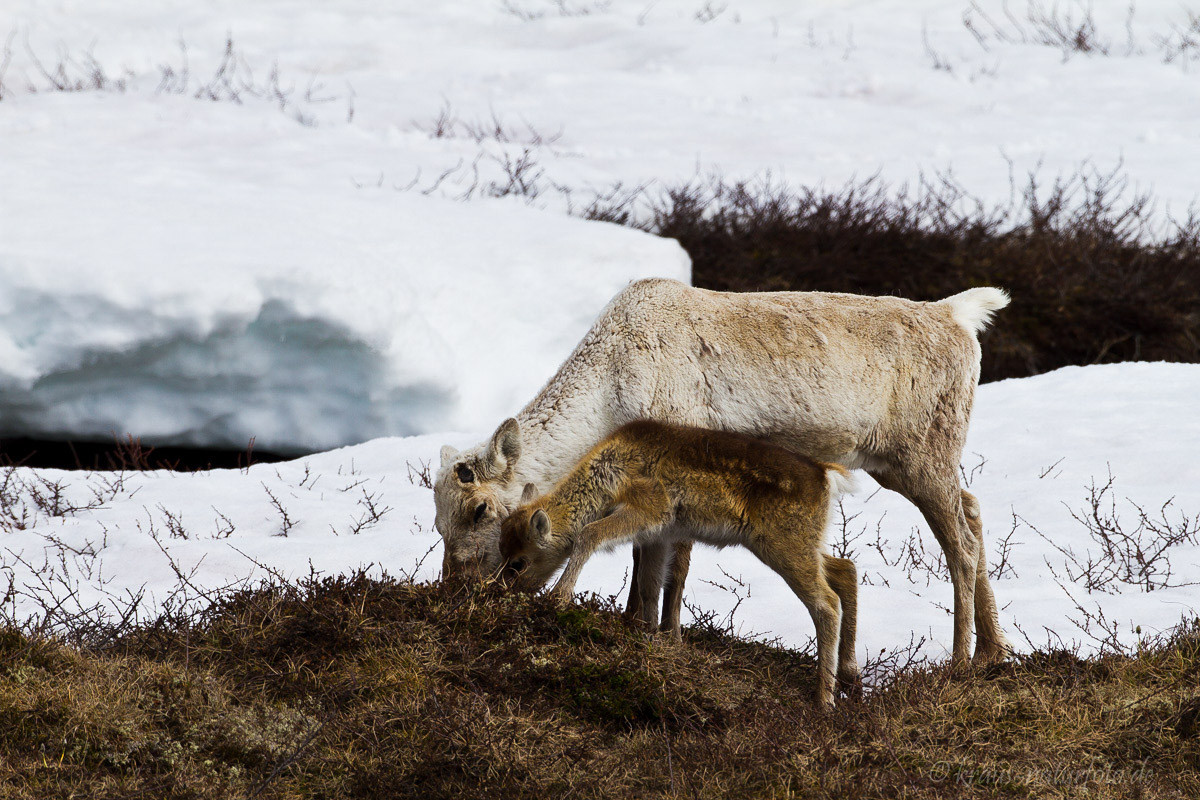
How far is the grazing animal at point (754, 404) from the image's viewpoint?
4535 millimetres

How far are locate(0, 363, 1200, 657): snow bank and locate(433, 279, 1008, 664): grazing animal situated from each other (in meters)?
0.42

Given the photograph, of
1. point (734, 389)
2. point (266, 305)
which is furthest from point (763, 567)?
point (266, 305)

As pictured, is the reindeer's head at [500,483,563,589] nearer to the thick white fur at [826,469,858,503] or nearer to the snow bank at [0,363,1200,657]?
the snow bank at [0,363,1200,657]

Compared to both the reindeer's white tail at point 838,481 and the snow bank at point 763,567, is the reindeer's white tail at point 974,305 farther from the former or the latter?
the reindeer's white tail at point 838,481

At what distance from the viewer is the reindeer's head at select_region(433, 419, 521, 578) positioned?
4.41 meters

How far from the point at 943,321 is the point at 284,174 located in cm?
739

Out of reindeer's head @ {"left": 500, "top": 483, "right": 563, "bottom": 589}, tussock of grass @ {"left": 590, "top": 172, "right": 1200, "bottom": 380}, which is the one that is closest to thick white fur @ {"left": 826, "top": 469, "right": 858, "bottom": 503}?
reindeer's head @ {"left": 500, "top": 483, "right": 563, "bottom": 589}

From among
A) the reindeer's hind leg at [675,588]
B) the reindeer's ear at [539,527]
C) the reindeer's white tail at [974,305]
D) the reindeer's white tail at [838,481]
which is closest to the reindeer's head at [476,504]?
the reindeer's ear at [539,527]

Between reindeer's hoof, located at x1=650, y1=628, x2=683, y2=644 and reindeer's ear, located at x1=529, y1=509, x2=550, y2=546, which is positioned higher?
reindeer's ear, located at x1=529, y1=509, x2=550, y2=546

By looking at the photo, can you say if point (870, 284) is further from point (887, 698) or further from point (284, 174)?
point (887, 698)

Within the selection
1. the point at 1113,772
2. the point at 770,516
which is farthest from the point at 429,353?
the point at 1113,772

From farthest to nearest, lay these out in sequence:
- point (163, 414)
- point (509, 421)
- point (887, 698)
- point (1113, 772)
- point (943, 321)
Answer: point (163, 414), point (943, 321), point (509, 421), point (887, 698), point (1113, 772)

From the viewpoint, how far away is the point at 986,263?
12031 mm

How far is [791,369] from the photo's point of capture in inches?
189
